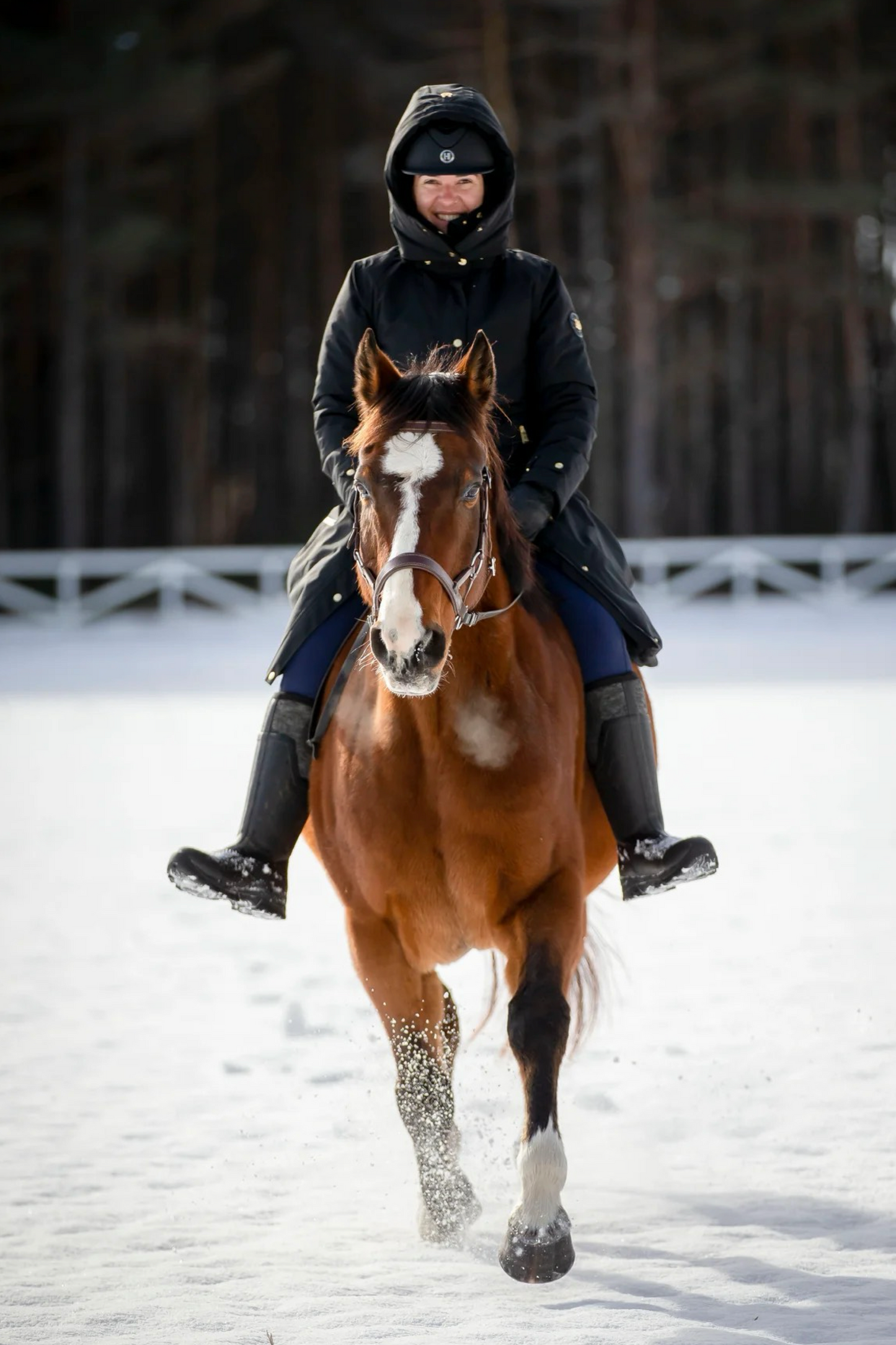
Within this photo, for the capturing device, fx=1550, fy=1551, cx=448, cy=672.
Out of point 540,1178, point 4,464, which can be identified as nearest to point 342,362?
point 540,1178

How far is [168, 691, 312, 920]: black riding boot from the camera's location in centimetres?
452

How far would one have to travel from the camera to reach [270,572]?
25.5 metres

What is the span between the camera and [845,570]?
98.2ft

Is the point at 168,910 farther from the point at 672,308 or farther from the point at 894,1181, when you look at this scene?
the point at 672,308

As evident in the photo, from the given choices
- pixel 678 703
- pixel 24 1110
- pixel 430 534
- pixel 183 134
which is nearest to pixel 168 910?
pixel 24 1110

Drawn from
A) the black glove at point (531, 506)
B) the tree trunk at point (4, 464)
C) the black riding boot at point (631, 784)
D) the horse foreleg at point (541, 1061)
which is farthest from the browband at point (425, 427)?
the tree trunk at point (4, 464)

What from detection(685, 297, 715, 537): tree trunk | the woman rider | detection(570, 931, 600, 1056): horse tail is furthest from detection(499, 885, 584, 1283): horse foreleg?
detection(685, 297, 715, 537): tree trunk

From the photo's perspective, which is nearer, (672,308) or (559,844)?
(559,844)

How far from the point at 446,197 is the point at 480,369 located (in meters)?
1.01

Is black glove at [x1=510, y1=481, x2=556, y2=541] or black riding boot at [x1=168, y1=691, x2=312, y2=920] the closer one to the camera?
black glove at [x1=510, y1=481, x2=556, y2=541]

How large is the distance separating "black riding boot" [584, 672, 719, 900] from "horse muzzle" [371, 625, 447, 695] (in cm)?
122

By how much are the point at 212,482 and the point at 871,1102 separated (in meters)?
36.7

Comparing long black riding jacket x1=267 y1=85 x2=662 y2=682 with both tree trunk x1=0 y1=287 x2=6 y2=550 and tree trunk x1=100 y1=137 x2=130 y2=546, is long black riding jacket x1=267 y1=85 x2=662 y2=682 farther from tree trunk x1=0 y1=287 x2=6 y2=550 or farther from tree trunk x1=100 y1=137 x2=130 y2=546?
tree trunk x1=0 y1=287 x2=6 y2=550

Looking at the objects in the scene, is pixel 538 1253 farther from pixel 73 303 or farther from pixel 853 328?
pixel 853 328
